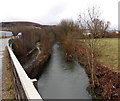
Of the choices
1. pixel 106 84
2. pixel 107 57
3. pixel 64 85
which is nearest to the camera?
pixel 106 84

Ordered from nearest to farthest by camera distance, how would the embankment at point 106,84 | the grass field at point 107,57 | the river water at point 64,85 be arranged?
the embankment at point 106,84, the river water at point 64,85, the grass field at point 107,57

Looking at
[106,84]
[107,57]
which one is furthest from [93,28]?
[107,57]

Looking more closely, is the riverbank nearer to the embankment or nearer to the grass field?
the embankment

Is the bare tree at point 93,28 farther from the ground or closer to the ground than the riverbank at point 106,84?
farther from the ground

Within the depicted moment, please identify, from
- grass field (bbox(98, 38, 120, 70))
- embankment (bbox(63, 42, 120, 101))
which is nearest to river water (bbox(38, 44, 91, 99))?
embankment (bbox(63, 42, 120, 101))

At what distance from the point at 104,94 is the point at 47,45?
17.9 metres

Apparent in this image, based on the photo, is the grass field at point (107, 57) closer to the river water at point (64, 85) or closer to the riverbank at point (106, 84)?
the riverbank at point (106, 84)

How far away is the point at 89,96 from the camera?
35.2 feet

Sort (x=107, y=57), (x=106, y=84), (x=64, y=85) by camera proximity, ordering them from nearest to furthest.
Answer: (x=106, y=84) → (x=64, y=85) → (x=107, y=57)

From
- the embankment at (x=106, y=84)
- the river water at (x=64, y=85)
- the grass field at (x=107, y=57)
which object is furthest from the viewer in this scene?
the grass field at (x=107, y=57)

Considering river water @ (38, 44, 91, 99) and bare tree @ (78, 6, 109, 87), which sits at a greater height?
bare tree @ (78, 6, 109, 87)

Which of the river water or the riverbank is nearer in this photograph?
the riverbank

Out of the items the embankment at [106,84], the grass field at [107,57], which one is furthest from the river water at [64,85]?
the grass field at [107,57]

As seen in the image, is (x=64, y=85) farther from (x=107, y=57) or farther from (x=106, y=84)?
(x=107, y=57)
